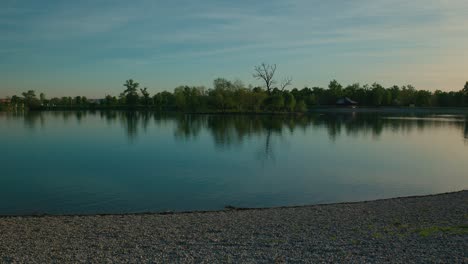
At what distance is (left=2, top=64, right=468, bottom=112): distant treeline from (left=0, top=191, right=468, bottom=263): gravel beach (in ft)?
287

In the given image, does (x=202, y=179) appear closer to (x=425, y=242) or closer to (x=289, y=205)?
(x=289, y=205)

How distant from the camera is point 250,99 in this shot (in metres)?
103

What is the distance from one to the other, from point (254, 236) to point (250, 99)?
94.2 meters

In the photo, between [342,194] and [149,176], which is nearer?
[342,194]

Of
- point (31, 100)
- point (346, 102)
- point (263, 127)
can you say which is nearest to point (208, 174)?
point (263, 127)

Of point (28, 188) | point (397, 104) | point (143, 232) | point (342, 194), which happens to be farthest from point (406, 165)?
point (397, 104)

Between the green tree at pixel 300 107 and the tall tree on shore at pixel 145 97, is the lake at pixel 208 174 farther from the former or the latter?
the tall tree on shore at pixel 145 97

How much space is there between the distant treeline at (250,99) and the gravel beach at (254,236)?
87.4 metres

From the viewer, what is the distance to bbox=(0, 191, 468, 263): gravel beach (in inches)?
307

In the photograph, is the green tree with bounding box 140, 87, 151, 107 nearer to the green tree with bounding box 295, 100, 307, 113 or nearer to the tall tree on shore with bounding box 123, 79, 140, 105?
the tall tree on shore with bounding box 123, 79, 140, 105

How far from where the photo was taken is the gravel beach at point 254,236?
25.5ft

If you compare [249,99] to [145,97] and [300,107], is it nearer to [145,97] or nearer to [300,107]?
[300,107]

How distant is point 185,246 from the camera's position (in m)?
8.68

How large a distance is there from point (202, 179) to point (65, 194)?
6540 millimetres
